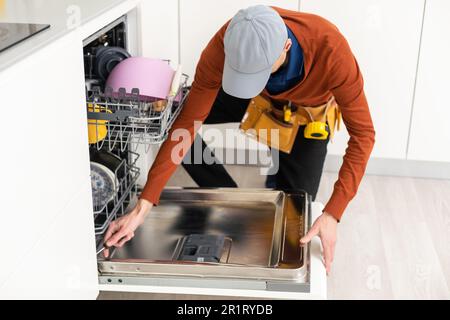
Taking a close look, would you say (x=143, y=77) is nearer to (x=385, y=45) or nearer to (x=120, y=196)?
(x=120, y=196)

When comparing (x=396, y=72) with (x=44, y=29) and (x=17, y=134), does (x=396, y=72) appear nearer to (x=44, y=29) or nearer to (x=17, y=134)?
(x=44, y=29)

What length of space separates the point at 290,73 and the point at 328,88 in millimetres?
103

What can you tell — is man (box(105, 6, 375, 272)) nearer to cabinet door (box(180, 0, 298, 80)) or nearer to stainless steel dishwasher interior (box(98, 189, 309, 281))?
stainless steel dishwasher interior (box(98, 189, 309, 281))

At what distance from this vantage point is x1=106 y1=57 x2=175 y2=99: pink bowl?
4.85ft

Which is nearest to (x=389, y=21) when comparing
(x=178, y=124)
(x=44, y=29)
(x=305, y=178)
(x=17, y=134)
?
(x=305, y=178)

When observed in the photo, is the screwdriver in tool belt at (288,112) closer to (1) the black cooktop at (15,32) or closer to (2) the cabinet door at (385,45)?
(2) the cabinet door at (385,45)

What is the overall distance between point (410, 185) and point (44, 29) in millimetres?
1776

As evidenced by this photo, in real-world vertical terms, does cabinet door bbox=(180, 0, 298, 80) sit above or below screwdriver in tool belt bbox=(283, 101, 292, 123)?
above

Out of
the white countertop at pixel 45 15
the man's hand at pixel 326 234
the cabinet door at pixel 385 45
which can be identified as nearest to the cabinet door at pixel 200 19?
the cabinet door at pixel 385 45

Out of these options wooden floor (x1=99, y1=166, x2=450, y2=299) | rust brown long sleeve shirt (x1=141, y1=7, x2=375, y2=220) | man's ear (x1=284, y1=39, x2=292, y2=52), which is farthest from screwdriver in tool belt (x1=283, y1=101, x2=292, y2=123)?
wooden floor (x1=99, y1=166, x2=450, y2=299)

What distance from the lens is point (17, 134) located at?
3.10 feet

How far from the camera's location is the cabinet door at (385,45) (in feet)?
7.72

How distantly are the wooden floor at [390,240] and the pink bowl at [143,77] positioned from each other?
63 centimetres

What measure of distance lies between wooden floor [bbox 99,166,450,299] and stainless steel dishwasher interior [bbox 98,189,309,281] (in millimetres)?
290
